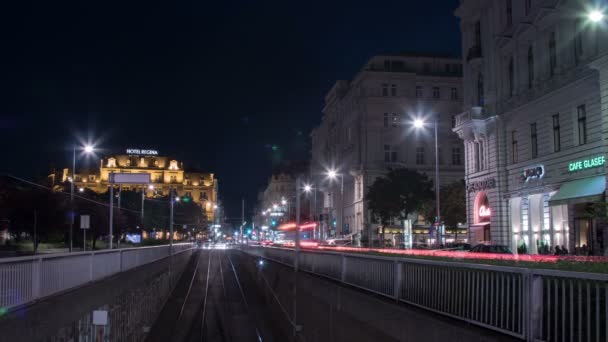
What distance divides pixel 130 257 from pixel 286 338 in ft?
→ 46.4

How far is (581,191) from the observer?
35531mm

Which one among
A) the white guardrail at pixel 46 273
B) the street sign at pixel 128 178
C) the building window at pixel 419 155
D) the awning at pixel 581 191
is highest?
the building window at pixel 419 155

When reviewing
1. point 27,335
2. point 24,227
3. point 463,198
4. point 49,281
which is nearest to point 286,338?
point 49,281

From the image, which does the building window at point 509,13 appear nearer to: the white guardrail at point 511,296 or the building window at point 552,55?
the building window at point 552,55

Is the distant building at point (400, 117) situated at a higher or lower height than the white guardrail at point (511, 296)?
higher

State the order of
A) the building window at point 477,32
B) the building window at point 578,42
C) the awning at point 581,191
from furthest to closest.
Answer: the building window at point 477,32, the building window at point 578,42, the awning at point 581,191

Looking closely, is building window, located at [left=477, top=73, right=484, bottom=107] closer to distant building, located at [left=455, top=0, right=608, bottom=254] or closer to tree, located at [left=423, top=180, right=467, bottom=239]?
distant building, located at [left=455, top=0, right=608, bottom=254]

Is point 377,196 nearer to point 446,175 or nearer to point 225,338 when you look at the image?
point 446,175

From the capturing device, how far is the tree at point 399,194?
238ft

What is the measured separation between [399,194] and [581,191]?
123 feet

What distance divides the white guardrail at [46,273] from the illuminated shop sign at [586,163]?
84.2 feet

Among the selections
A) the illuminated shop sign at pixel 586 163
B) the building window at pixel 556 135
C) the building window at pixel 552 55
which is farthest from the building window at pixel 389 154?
the illuminated shop sign at pixel 586 163

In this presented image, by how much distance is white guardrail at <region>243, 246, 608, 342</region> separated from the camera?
664 cm

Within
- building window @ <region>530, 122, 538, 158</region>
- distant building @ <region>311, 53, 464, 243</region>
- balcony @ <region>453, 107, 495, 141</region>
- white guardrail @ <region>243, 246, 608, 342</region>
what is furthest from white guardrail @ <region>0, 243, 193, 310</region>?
distant building @ <region>311, 53, 464, 243</region>
